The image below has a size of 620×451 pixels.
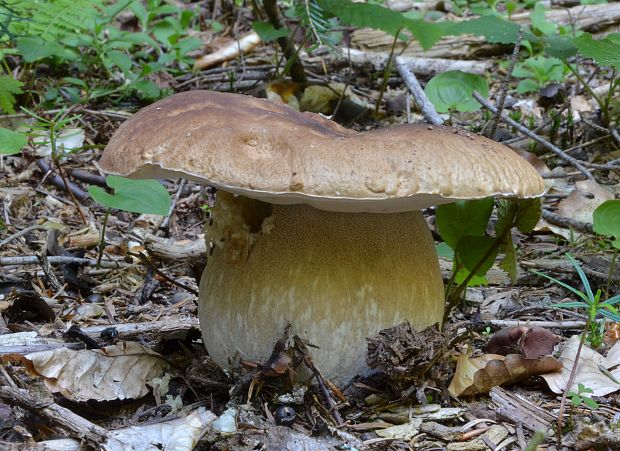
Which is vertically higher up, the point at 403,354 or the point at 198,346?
the point at 403,354

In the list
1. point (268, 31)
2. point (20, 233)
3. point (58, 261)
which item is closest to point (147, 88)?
point (268, 31)

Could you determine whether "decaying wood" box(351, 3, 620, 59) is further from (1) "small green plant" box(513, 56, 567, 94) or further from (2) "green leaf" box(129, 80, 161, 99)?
(2) "green leaf" box(129, 80, 161, 99)

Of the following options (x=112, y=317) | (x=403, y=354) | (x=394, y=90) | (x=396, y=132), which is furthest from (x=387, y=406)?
(x=394, y=90)

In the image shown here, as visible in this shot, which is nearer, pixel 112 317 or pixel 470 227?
pixel 470 227

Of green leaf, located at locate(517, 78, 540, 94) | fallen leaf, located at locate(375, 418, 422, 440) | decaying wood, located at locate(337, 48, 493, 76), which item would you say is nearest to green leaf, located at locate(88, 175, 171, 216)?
fallen leaf, located at locate(375, 418, 422, 440)

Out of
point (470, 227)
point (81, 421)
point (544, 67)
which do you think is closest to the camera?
point (81, 421)

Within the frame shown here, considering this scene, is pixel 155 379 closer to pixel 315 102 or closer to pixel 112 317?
pixel 112 317

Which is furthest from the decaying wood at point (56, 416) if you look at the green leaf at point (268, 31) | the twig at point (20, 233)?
the green leaf at point (268, 31)

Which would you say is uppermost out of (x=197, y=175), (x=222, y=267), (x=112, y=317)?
(x=197, y=175)
